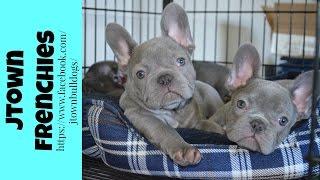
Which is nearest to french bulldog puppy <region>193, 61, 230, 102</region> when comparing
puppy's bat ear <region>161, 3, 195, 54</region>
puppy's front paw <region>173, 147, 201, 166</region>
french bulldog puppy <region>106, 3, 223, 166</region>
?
french bulldog puppy <region>106, 3, 223, 166</region>

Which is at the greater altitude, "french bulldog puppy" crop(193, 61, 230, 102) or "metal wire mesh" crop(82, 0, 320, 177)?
"metal wire mesh" crop(82, 0, 320, 177)

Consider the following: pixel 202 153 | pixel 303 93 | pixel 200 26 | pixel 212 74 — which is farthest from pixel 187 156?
pixel 200 26

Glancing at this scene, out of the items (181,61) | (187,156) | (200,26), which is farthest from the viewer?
(200,26)

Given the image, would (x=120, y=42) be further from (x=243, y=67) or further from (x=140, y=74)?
(x=243, y=67)

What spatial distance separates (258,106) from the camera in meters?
1.43

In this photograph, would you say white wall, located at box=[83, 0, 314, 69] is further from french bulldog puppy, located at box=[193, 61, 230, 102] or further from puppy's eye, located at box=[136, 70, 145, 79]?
puppy's eye, located at box=[136, 70, 145, 79]

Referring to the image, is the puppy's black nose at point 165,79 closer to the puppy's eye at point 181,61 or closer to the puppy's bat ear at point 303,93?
the puppy's eye at point 181,61

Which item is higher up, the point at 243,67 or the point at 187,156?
the point at 243,67

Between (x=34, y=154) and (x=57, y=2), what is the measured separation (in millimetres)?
345

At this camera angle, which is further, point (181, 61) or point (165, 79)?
point (181, 61)

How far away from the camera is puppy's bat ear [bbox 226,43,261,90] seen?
62.8 inches

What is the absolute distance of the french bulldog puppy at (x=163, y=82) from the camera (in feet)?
4.62

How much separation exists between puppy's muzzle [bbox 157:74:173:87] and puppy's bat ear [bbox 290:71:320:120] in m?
0.40

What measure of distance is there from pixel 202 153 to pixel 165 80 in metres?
0.30
